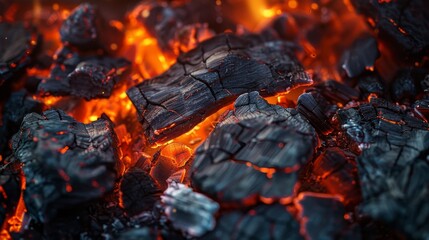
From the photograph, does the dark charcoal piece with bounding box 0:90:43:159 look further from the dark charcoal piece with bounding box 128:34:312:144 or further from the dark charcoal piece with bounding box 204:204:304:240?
the dark charcoal piece with bounding box 204:204:304:240

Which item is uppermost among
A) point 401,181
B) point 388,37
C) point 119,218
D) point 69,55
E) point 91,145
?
point 69,55

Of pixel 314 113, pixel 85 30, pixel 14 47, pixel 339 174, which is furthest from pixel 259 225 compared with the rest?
pixel 14 47

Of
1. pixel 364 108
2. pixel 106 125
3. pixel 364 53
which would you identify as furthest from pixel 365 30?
pixel 106 125

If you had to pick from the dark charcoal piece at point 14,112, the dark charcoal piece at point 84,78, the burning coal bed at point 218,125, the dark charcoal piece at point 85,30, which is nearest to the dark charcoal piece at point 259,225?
the burning coal bed at point 218,125

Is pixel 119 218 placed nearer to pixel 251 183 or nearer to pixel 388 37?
pixel 251 183

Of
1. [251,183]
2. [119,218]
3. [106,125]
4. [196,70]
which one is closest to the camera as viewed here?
[251,183]

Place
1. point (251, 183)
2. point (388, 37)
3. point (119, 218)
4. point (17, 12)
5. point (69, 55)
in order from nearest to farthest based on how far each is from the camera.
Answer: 1. point (251, 183)
2. point (119, 218)
3. point (388, 37)
4. point (69, 55)
5. point (17, 12)
